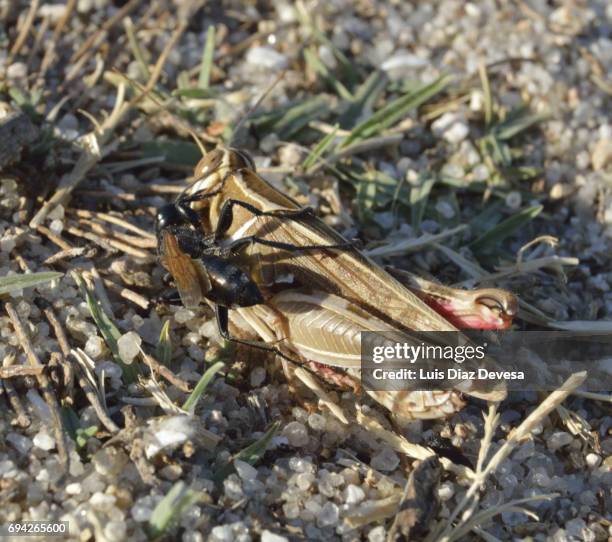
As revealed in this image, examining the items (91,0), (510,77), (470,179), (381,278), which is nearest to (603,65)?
(510,77)

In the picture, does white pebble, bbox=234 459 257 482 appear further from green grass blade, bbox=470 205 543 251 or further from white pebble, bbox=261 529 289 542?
green grass blade, bbox=470 205 543 251

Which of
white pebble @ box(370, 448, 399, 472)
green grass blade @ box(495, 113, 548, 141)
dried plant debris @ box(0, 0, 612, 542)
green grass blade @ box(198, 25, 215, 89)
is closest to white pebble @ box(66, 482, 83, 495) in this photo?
dried plant debris @ box(0, 0, 612, 542)

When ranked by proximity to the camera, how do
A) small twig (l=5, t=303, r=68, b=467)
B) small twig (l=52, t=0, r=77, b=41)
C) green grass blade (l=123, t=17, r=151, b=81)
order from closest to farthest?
small twig (l=5, t=303, r=68, b=467) → green grass blade (l=123, t=17, r=151, b=81) → small twig (l=52, t=0, r=77, b=41)

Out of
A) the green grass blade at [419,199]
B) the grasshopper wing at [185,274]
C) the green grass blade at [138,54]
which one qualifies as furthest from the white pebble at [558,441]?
the green grass blade at [138,54]

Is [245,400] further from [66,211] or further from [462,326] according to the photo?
[66,211]

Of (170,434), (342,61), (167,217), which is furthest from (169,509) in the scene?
(342,61)

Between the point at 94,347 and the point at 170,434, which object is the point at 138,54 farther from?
the point at 170,434
